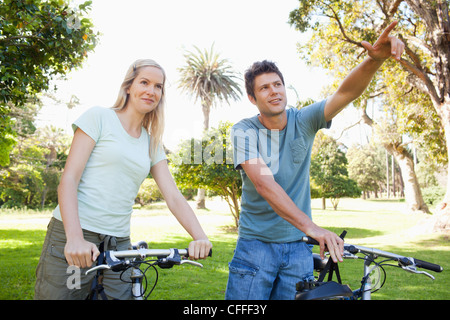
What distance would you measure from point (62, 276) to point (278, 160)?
4.94ft

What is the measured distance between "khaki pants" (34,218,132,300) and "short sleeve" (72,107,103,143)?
543 millimetres

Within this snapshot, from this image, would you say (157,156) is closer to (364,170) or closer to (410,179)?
(410,179)

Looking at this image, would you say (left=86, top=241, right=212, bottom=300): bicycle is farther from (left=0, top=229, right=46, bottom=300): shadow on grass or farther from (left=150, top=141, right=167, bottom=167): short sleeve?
(left=0, top=229, right=46, bottom=300): shadow on grass

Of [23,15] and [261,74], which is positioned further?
[23,15]

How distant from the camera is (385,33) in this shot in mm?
2213

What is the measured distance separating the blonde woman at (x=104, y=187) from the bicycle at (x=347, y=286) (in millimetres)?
582

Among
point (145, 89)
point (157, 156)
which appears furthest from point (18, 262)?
point (145, 89)

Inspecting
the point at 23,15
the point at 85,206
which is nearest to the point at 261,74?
the point at 85,206

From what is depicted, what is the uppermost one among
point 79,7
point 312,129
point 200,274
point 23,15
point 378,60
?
point 79,7

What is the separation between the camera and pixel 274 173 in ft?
8.54

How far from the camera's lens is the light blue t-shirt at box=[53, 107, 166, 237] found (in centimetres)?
222
